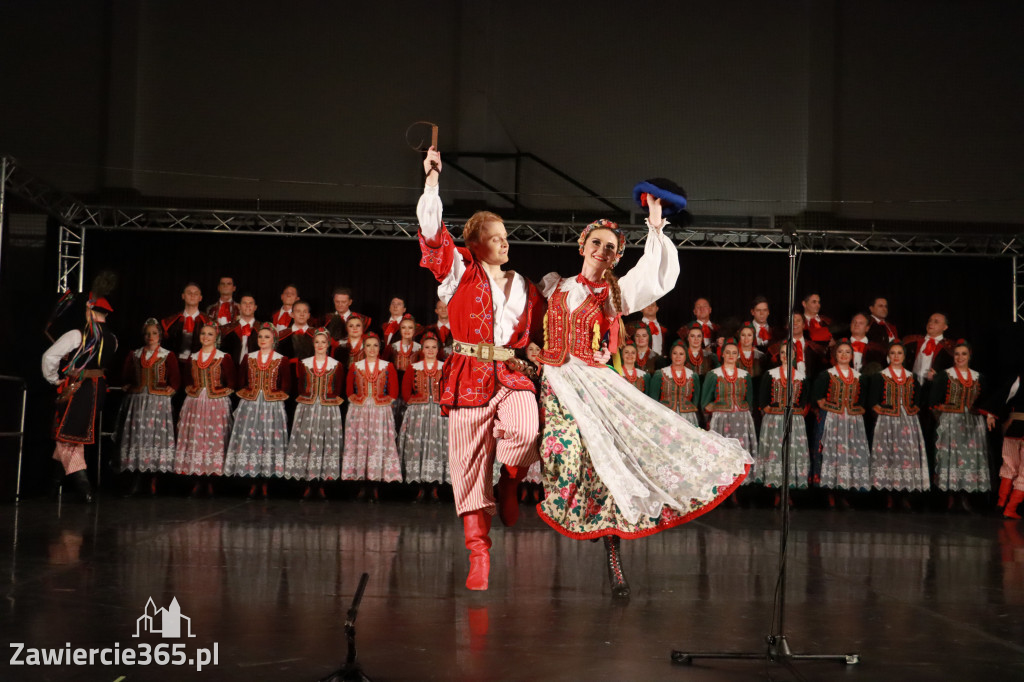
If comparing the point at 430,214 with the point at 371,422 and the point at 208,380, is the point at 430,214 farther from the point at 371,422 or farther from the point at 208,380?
the point at 208,380

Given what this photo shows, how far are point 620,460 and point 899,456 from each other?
17.1 ft

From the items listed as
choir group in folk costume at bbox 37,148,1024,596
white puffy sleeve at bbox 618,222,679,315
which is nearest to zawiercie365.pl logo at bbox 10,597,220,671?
white puffy sleeve at bbox 618,222,679,315

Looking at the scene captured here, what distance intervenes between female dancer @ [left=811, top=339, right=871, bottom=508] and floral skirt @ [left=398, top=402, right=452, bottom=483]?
3141 mm

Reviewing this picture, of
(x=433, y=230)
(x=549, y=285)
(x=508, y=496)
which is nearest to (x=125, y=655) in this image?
(x=508, y=496)

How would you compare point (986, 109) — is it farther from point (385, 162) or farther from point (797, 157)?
point (385, 162)

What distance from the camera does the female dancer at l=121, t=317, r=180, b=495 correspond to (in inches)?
300

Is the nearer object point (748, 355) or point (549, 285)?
point (549, 285)

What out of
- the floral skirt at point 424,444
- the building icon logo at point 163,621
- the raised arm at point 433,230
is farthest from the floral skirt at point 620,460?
the floral skirt at point 424,444

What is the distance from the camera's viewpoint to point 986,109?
377 inches

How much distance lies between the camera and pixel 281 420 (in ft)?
25.1

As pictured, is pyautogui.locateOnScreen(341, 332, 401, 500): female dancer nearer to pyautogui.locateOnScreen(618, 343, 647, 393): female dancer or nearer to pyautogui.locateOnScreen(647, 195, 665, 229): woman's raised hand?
pyautogui.locateOnScreen(618, 343, 647, 393): female dancer

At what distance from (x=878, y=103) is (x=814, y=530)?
5.60 metres

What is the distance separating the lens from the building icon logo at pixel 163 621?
274 cm

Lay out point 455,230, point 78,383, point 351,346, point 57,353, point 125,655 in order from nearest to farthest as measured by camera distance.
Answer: point 125,655 → point 57,353 → point 78,383 → point 351,346 → point 455,230
